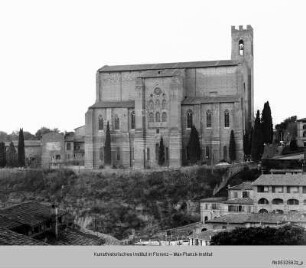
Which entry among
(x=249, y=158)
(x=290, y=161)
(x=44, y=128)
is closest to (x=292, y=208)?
(x=290, y=161)

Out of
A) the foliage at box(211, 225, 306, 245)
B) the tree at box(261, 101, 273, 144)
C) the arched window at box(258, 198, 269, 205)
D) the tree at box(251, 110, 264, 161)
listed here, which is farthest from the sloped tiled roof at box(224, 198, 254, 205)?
the foliage at box(211, 225, 306, 245)

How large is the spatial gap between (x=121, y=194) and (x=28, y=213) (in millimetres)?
16478

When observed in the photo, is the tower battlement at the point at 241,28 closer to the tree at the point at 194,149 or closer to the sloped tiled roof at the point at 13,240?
the tree at the point at 194,149

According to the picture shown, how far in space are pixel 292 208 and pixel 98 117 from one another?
1645 centimetres

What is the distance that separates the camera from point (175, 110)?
34.7 meters

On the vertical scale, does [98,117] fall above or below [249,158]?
above

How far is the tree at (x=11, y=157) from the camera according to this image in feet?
122

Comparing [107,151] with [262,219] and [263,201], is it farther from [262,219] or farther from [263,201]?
[262,219]

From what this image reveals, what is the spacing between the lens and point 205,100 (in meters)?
35.1

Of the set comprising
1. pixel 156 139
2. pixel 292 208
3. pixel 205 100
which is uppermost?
pixel 205 100

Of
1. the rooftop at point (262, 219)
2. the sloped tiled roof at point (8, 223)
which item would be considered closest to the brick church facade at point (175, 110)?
the rooftop at point (262, 219)

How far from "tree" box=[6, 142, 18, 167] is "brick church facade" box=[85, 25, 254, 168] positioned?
182 inches

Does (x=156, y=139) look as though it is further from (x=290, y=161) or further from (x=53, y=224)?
(x=53, y=224)

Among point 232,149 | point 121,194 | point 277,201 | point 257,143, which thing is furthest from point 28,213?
point 232,149
